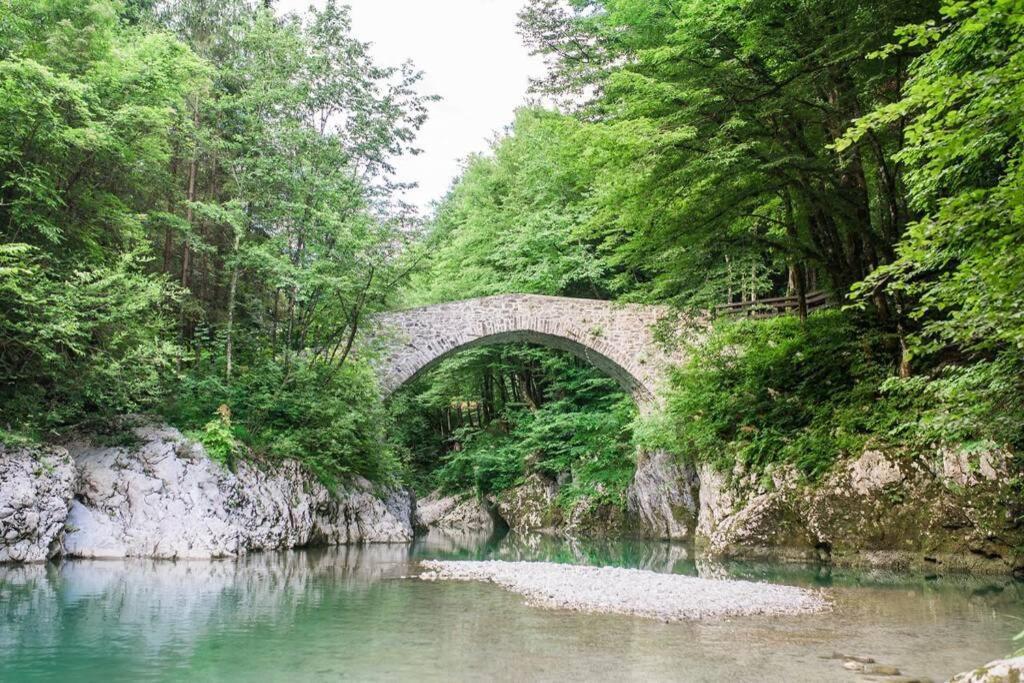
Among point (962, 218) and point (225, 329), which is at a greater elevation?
point (225, 329)

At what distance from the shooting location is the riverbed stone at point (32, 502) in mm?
8172

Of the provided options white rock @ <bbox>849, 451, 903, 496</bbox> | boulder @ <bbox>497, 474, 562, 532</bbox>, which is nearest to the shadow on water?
white rock @ <bbox>849, 451, 903, 496</bbox>

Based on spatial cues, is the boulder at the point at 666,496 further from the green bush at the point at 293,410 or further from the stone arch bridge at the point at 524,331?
the green bush at the point at 293,410

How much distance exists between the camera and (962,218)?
449 centimetres

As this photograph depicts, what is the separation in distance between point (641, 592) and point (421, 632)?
7.85 feet

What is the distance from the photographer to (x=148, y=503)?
9547 millimetres

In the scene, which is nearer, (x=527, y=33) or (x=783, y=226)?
(x=783, y=226)

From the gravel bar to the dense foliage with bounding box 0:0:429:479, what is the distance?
16.9ft

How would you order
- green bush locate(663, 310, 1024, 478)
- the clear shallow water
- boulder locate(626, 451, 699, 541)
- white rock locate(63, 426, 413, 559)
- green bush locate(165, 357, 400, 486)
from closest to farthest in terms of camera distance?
the clear shallow water < white rock locate(63, 426, 413, 559) < green bush locate(663, 310, 1024, 478) < green bush locate(165, 357, 400, 486) < boulder locate(626, 451, 699, 541)

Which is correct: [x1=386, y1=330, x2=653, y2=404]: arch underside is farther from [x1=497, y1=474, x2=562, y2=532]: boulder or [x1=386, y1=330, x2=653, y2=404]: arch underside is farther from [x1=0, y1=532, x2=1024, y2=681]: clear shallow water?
[x1=0, y1=532, x2=1024, y2=681]: clear shallow water

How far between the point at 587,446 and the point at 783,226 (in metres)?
8.68

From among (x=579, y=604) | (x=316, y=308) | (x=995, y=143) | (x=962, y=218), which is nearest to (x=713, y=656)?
(x=579, y=604)

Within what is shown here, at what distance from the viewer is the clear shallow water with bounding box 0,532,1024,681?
12.8 feet

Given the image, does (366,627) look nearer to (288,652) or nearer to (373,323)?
(288,652)
